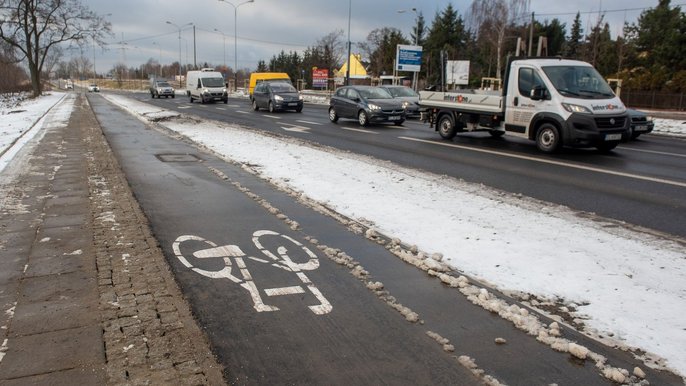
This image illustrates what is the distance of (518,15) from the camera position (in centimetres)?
6481

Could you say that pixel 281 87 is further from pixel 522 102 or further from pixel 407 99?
pixel 522 102

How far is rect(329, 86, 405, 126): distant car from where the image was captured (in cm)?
1971

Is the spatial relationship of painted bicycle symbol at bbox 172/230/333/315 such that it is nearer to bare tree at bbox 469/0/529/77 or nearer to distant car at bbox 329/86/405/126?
distant car at bbox 329/86/405/126

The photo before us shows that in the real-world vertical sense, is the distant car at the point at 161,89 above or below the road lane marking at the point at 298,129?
above

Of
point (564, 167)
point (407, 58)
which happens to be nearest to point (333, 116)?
point (564, 167)

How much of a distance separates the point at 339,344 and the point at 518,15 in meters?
69.7

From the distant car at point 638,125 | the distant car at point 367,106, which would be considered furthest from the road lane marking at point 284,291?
the distant car at point 367,106

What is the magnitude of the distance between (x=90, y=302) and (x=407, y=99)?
2074cm

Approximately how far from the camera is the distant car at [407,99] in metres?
23.0

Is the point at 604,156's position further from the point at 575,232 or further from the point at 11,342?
the point at 11,342

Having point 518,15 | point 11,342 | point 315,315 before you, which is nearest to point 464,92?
point 315,315

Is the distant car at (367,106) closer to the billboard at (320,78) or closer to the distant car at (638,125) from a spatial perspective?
the distant car at (638,125)

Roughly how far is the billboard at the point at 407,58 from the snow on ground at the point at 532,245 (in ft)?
124

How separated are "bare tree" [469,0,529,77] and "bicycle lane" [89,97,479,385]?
184ft
